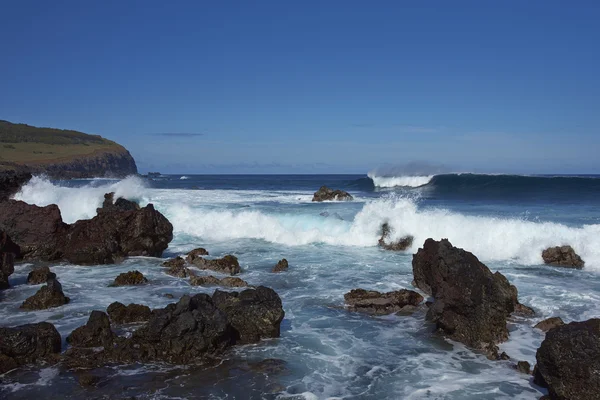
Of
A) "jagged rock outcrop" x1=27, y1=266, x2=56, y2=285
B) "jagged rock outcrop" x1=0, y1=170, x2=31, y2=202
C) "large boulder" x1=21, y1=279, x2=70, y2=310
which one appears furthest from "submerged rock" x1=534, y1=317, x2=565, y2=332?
"jagged rock outcrop" x1=0, y1=170, x2=31, y2=202

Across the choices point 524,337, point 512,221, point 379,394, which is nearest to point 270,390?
point 379,394

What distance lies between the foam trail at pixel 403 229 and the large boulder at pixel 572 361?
10.4m

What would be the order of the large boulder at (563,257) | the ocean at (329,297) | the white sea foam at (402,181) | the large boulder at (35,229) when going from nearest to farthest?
the ocean at (329,297) → the large boulder at (563,257) → the large boulder at (35,229) → the white sea foam at (402,181)

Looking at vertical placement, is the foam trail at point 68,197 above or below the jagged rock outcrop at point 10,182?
below

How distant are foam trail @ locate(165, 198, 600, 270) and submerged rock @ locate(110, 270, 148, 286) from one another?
335 inches

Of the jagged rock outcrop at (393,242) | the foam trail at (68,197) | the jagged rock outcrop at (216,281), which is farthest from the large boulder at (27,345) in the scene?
the foam trail at (68,197)

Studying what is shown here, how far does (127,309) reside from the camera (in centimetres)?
953

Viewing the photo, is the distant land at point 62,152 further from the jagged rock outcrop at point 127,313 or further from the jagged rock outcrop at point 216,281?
the jagged rock outcrop at point 127,313

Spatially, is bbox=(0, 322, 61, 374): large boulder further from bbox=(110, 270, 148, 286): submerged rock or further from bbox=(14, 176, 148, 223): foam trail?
bbox=(14, 176, 148, 223): foam trail

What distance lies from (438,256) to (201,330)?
203 inches

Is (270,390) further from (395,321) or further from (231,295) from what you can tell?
(395,321)

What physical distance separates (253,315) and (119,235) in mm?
9469

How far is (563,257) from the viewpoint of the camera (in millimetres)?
15422

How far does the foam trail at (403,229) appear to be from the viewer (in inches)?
660
